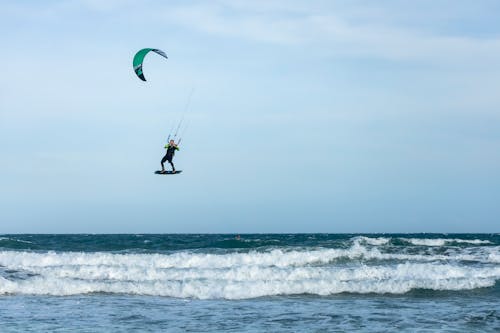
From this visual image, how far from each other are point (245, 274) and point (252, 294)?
348 centimetres

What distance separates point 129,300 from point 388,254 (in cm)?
1436

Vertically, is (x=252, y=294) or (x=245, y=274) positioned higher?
(x=245, y=274)

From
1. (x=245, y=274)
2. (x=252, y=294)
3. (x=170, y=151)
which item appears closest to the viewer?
(x=252, y=294)

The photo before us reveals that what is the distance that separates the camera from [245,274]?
69.1 feet

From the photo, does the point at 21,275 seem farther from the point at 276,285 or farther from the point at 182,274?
the point at 276,285

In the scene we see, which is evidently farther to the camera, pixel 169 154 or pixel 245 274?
pixel 245 274

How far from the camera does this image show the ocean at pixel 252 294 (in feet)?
43.1

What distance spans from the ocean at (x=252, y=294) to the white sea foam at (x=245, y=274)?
4 centimetres

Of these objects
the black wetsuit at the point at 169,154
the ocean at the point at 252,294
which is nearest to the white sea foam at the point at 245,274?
the ocean at the point at 252,294

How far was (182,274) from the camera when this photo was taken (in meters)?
21.7

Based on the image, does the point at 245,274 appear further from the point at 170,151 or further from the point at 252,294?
the point at 170,151

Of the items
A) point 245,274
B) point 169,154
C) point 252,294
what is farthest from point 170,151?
point 252,294

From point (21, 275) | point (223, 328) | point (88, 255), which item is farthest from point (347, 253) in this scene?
point (223, 328)

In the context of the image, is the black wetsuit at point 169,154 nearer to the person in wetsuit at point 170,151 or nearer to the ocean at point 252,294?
the person in wetsuit at point 170,151
